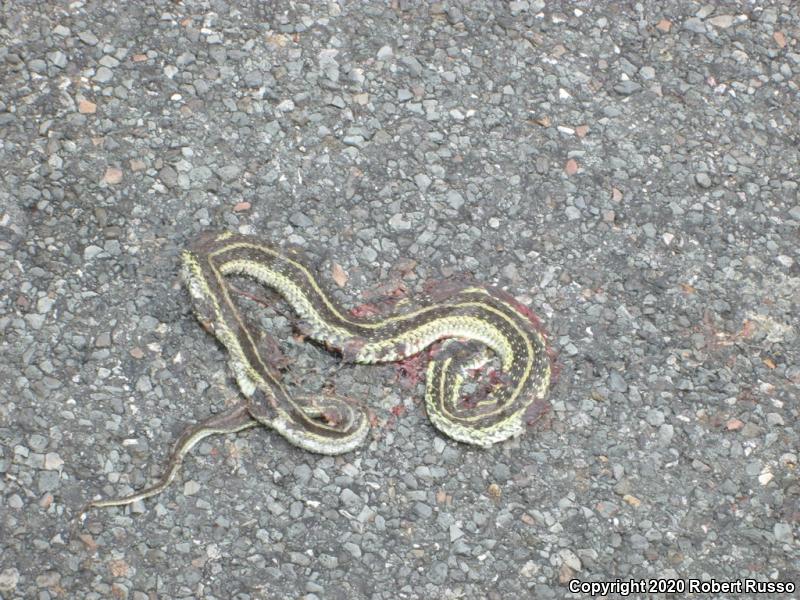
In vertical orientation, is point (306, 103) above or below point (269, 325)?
above

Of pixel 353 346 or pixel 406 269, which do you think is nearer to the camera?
pixel 353 346

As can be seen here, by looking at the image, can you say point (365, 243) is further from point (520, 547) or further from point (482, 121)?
point (520, 547)

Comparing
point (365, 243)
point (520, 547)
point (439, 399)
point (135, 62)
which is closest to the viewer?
point (520, 547)

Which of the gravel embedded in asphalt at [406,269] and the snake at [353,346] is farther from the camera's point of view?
the snake at [353,346]

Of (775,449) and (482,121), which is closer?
(775,449)

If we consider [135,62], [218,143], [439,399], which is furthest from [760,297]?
[135,62]

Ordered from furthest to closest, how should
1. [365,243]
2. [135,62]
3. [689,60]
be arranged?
[689,60] → [135,62] → [365,243]

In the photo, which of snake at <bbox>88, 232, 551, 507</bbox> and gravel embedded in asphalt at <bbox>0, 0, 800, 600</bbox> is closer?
gravel embedded in asphalt at <bbox>0, 0, 800, 600</bbox>

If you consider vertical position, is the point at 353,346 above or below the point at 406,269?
below
